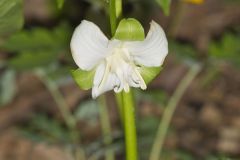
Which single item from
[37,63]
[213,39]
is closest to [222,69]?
[213,39]

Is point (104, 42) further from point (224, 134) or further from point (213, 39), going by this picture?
point (213, 39)

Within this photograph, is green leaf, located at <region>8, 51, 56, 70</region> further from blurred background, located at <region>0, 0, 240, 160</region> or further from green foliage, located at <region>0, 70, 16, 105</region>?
green foliage, located at <region>0, 70, 16, 105</region>

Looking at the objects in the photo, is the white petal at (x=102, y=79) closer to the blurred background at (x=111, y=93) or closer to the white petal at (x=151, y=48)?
the white petal at (x=151, y=48)

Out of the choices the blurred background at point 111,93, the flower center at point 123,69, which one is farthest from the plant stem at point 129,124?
the blurred background at point 111,93

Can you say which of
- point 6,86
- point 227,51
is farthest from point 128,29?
point 6,86

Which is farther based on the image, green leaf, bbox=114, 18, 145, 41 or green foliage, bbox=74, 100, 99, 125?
green foliage, bbox=74, 100, 99, 125

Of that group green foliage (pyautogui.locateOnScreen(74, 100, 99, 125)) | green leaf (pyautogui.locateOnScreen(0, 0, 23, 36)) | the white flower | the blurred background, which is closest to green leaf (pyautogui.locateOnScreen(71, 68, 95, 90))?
the white flower

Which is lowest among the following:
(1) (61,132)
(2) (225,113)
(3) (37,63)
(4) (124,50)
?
(2) (225,113)
